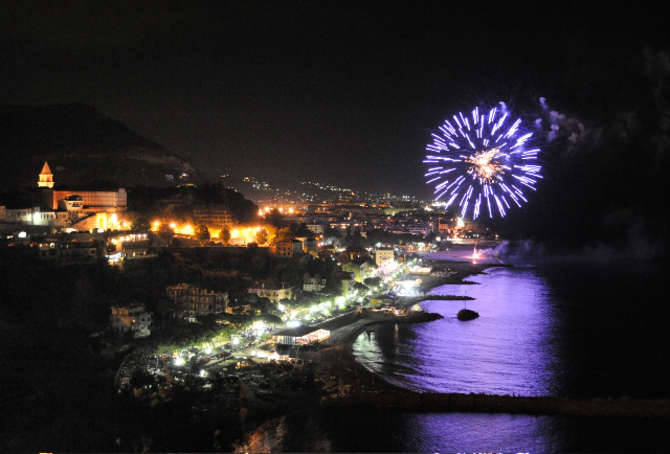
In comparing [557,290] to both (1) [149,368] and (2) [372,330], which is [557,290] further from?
(1) [149,368]

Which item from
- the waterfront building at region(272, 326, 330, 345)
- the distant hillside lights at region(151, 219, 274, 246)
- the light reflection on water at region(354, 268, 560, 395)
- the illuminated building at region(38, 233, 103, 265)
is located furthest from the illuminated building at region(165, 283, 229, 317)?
the distant hillside lights at region(151, 219, 274, 246)

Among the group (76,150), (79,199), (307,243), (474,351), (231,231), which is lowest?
(474,351)

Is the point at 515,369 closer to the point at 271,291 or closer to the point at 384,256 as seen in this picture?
the point at 271,291

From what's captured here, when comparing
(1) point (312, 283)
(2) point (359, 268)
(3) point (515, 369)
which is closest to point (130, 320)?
(1) point (312, 283)

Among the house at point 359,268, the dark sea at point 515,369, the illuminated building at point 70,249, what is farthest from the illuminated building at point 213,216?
the dark sea at point 515,369

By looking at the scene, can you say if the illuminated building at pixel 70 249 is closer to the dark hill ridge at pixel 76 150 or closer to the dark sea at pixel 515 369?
the dark sea at pixel 515 369

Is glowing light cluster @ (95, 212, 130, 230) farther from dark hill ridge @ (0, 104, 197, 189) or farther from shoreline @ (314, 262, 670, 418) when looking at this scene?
shoreline @ (314, 262, 670, 418)

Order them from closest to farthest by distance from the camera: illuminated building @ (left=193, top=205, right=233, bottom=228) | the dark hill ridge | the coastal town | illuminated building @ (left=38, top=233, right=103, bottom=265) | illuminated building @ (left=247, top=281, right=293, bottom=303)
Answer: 1. the coastal town
2. illuminated building @ (left=38, top=233, right=103, bottom=265)
3. illuminated building @ (left=247, top=281, right=293, bottom=303)
4. illuminated building @ (left=193, top=205, right=233, bottom=228)
5. the dark hill ridge
